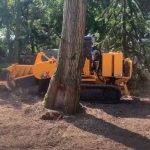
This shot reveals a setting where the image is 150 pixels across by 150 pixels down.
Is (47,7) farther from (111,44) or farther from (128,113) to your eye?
(128,113)

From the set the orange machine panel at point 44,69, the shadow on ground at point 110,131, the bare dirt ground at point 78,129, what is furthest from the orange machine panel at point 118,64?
the shadow on ground at point 110,131

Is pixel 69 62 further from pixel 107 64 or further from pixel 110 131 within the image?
pixel 107 64

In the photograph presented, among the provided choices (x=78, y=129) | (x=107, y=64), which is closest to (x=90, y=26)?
(x=107, y=64)

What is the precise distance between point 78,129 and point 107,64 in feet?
12.7

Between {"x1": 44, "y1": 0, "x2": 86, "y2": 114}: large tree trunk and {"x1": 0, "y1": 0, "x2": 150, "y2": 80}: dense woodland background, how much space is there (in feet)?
18.6

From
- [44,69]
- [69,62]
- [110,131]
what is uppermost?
[69,62]

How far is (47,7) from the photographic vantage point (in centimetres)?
2781

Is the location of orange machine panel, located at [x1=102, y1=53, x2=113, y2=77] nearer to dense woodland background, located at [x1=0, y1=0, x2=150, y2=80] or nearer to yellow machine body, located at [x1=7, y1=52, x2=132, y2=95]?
yellow machine body, located at [x1=7, y1=52, x2=132, y2=95]

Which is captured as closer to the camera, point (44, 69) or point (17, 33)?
point (44, 69)

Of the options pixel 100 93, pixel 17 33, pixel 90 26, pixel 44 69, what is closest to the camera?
pixel 100 93

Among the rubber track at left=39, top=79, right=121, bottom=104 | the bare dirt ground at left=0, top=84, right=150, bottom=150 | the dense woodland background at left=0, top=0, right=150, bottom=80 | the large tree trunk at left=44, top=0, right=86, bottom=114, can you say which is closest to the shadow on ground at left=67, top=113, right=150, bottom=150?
the bare dirt ground at left=0, top=84, right=150, bottom=150

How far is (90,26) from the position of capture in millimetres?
26469

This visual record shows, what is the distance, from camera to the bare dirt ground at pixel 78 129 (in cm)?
742

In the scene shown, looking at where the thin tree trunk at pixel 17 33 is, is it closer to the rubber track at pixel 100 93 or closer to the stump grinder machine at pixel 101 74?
the stump grinder machine at pixel 101 74
